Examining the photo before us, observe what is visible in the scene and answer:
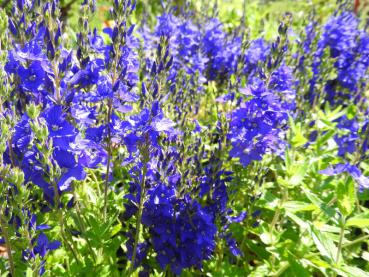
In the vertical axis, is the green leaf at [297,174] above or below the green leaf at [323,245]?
above

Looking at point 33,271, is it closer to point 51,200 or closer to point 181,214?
point 51,200

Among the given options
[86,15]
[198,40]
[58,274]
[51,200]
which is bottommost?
[58,274]

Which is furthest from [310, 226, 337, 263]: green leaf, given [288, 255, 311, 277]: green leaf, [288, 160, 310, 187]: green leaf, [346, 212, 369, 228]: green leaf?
[288, 160, 310, 187]: green leaf

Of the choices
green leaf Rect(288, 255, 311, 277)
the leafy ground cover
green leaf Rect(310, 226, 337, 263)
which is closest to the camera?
the leafy ground cover

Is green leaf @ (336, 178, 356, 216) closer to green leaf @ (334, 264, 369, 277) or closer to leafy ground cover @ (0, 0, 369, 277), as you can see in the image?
leafy ground cover @ (0, 0, 369, 277)

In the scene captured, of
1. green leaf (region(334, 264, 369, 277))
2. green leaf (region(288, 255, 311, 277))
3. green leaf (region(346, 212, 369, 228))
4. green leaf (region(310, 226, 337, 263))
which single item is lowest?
green leaf (region(288, 255, 311, 277))

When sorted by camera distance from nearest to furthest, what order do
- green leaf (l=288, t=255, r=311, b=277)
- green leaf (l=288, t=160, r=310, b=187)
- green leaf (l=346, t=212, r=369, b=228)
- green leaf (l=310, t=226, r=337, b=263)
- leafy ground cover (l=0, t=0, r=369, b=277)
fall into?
leafy ground cover (l=0, t=0, r=369, b=277)
green leaf (l=346, t=212, r=369, b=228)
green leaf (l=310, t=226, r=337, b=263)
green leaf (l=288, t=255, r=311, b=277)
green leaf (l=288, t=160, r=310, b=187)

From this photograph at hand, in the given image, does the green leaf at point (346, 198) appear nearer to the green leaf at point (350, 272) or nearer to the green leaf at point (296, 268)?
the green leaf at point (350, 272)

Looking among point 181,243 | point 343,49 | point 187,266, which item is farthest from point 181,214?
point 343,49

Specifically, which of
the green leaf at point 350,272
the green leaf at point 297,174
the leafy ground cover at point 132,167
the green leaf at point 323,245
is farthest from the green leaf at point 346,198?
the green leaf at point 297,174

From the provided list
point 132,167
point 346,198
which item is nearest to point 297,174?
point 346,198

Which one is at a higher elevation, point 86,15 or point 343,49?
point 86,15
